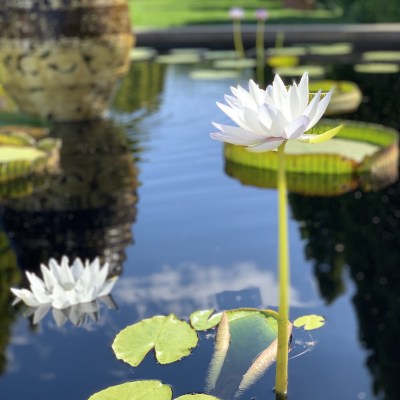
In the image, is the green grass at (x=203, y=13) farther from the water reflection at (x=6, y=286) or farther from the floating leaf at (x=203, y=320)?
the floating leaf at (x=203, y=320)

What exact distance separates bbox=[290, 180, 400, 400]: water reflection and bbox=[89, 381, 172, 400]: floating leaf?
2.08 feet

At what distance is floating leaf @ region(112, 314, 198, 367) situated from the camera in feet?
6.89

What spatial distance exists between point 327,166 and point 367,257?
1141mm

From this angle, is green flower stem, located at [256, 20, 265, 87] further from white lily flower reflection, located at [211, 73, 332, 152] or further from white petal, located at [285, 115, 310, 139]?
white petal, located at [285, 115, 310, 139]

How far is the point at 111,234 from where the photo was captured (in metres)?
3.46

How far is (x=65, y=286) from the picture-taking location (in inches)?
97.4

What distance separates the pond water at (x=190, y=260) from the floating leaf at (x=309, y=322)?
0.03 metres

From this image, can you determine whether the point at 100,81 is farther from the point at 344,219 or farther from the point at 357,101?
the point at 344,219

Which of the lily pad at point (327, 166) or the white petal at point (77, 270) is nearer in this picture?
the white petal at point (77, 270)

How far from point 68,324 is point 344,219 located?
172cm

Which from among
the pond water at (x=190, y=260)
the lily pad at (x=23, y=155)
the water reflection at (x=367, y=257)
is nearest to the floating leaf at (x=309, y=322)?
the pond water at (x=190, y=260)

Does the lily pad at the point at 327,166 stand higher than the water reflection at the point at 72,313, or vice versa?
the water reflection at the point at 72,313

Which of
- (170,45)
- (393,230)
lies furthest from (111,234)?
(170,45)

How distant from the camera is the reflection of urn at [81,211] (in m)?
3.28
